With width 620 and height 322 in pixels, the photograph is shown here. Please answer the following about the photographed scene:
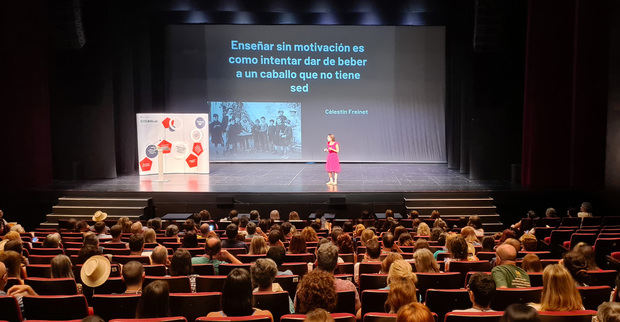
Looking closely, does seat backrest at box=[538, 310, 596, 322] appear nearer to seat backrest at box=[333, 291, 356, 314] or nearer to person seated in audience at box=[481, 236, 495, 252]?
seat backrest at box=[333, 291, 356, 314]

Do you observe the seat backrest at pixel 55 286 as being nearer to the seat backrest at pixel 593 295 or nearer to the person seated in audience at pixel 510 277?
the person seated in audience at pixel 510 277

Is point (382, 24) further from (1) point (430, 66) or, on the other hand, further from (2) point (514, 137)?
(2) point (514, 137)

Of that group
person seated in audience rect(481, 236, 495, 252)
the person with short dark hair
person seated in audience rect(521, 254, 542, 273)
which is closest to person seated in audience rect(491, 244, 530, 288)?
person seated in audience rect(521, 254, 542, 273)

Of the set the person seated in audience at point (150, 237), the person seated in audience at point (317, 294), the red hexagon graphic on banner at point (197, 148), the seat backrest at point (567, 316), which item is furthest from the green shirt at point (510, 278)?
the red hexagon graphic on banner at point (197, 148)

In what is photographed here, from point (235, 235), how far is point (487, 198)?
25.6ft

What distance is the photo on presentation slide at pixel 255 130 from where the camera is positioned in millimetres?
19141

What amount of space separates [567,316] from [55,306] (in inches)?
132

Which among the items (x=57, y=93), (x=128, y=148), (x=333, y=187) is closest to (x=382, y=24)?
(x=333, y=187)

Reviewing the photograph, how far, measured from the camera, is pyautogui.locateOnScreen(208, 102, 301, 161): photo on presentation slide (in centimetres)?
1914

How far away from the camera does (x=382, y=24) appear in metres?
18.1

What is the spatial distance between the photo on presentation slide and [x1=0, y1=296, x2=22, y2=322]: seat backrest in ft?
50.8

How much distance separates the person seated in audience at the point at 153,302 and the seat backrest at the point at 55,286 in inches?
57.3

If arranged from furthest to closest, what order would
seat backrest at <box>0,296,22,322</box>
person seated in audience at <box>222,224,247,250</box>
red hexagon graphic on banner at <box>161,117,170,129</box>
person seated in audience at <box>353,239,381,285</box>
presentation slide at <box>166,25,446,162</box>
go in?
presentation slide at <box>166,25,446,162</box>
red hexagon graphic on banner at <box>161,117,170,129</box>
person seated in audience at <box>222,224,247,250</box>
person seated in audience at <box>353,239,381,285</box>
seat backrest at <box>0,296,22,322</box>

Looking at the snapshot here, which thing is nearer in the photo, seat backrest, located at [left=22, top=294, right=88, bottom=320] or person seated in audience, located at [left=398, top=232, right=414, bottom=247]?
seat backrest, located at [left=22, top=294, right=88, bottom=320]
